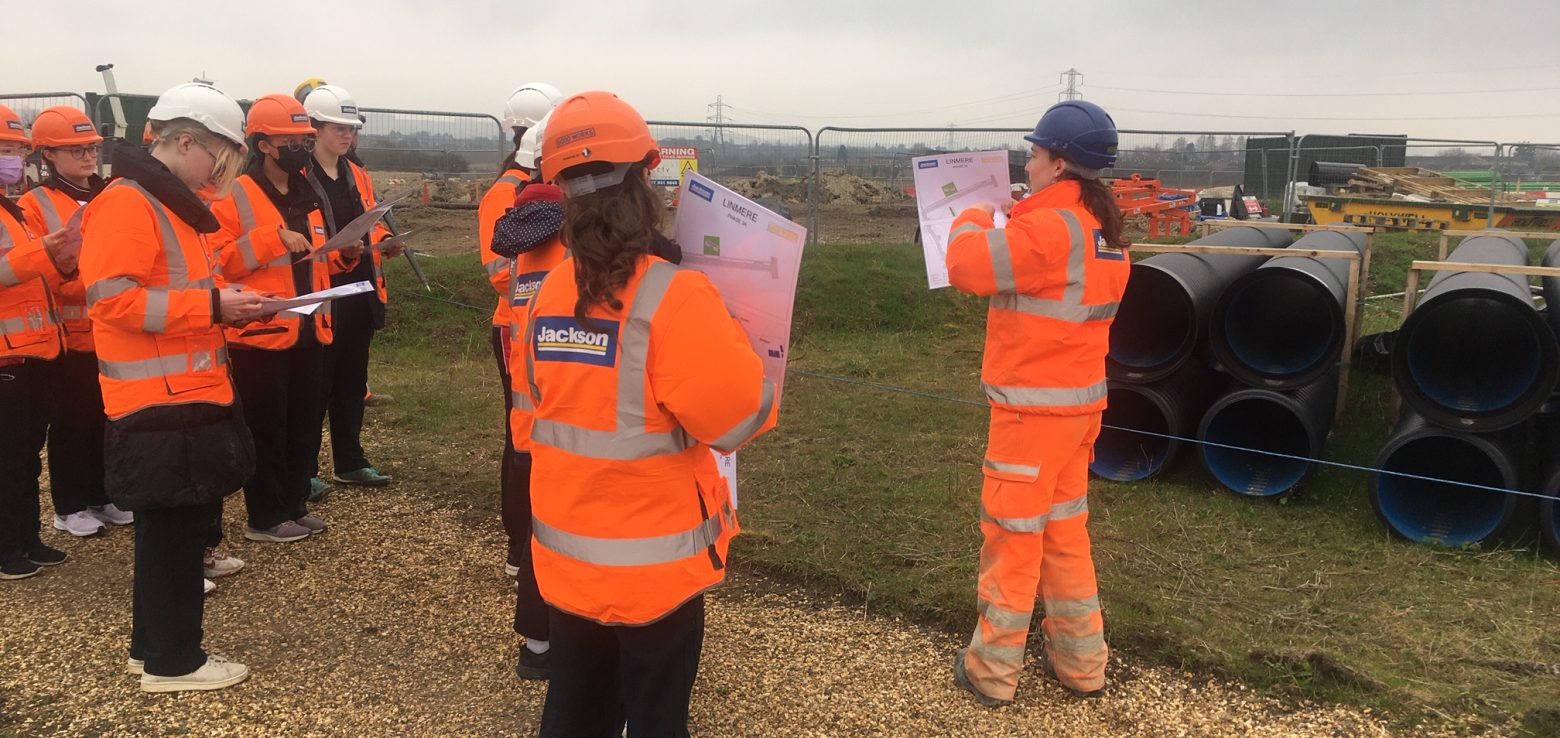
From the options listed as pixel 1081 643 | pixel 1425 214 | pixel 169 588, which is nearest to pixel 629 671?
pixel 1081 643

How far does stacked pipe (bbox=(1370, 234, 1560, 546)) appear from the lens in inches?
194

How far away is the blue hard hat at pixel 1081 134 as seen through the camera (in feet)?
11.1

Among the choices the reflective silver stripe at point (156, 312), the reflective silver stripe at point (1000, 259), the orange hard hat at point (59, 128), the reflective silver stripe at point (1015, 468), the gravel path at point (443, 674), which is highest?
the orange hard hat at point (59, 128)

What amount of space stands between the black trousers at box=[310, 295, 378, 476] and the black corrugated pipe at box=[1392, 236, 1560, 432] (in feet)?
18.9

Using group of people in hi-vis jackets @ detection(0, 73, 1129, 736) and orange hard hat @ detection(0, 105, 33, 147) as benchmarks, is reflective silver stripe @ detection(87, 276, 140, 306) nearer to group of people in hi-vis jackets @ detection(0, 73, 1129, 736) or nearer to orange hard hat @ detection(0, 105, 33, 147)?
group of people in hi-vis jackets @ detection(0, 73, 1129, 736)

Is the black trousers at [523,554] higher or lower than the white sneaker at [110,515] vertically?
higher

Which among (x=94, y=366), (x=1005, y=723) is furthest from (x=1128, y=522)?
(x=94, y=366)

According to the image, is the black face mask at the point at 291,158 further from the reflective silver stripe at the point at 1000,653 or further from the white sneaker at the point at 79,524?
the reflective silver stripe at the point at 1000,653

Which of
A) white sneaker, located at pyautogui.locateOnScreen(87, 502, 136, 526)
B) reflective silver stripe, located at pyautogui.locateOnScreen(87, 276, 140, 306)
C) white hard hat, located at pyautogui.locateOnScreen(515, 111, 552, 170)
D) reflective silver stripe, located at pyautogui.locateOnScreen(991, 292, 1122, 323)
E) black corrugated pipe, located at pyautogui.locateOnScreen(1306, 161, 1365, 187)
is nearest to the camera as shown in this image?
reflective silver stripe, located at pyautogui.locateOnScreen(87, 276, 140, 306)

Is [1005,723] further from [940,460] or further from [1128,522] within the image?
[940,460]

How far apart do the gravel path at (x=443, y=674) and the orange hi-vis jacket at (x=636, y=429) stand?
1.45 metres

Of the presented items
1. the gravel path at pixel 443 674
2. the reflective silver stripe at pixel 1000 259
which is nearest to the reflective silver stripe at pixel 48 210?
the gravel path at pixel 443 674

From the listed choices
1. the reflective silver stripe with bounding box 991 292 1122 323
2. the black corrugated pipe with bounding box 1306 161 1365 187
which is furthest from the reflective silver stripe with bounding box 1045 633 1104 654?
the black corrugated pipe with bounding box 1306 161 1365 187

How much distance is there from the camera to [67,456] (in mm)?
5230
